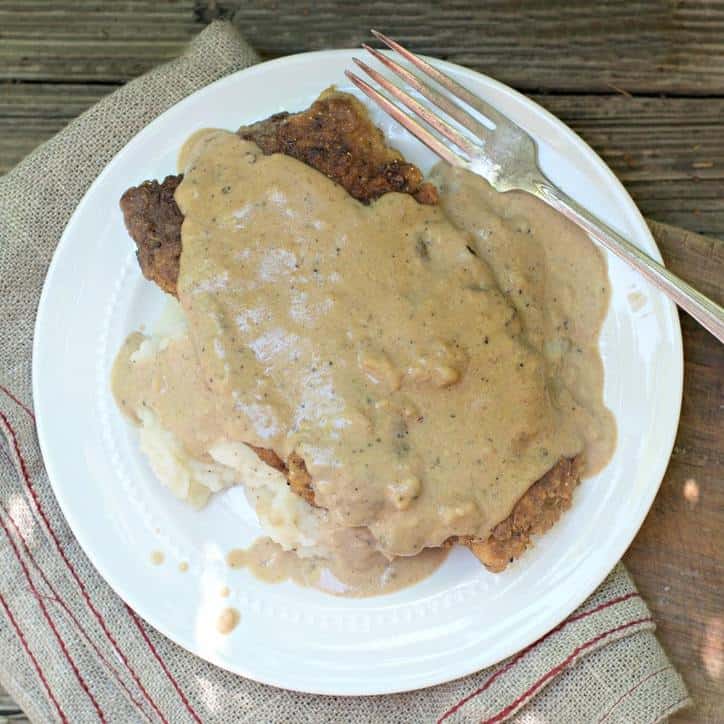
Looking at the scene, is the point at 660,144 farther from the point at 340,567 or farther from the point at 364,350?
the point at 340,567

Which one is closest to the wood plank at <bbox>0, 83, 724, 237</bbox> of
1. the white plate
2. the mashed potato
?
the white plate

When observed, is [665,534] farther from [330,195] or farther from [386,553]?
[330,195]

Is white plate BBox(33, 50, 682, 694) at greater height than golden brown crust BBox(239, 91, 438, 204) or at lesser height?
lesser

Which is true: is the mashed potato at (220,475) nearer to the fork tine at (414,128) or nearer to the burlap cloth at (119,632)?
the burlap cloth at (119,632)

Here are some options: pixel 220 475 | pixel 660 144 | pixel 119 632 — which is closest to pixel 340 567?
pixel 220 475

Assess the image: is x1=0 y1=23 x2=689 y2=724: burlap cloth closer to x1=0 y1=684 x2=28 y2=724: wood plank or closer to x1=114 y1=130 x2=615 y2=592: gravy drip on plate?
x1=0 y1=684 x2=28 y2=724: wood plank

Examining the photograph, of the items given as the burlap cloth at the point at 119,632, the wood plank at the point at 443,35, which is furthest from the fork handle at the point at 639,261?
the burlap cloth at the point at 119,632

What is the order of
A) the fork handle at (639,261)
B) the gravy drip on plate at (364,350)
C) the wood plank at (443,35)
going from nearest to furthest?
the gravy drip on plate at (364,350) < the fork handle at (639,261) < the wood plank at (443,35)

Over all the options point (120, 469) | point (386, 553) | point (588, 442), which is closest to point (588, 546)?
point (588, 442)
